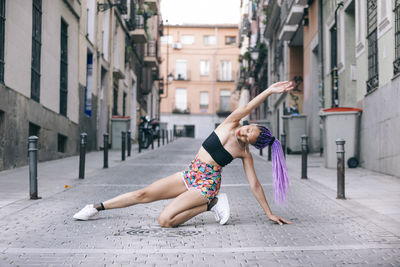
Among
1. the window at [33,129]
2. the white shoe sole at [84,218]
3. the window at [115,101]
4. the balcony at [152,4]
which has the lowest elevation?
the white shoe sole at [84,218]

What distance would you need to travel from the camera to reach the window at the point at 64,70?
16422mm

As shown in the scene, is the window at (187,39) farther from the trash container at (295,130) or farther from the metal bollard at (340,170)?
the metal bollard at (340,170)

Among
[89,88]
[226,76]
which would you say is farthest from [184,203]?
[226,76]

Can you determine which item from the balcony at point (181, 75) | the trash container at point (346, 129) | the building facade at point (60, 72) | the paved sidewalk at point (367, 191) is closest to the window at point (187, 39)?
the balcony at point (181, 75)

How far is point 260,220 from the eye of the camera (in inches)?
227

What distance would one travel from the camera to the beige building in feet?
190

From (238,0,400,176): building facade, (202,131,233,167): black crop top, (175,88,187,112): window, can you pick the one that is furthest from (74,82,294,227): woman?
(175,88,187,112): window

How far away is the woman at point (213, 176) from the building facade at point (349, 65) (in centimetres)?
525

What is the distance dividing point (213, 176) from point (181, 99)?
173ft

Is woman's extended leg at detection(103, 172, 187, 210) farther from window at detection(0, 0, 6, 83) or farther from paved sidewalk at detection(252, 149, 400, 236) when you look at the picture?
window at detection(0, 0, 6, 83)

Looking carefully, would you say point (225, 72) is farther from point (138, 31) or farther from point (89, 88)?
point (89, 88)

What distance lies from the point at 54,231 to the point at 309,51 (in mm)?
16484

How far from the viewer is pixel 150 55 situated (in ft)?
122

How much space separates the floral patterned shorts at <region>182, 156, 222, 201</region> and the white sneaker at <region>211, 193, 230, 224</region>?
0.20 m
